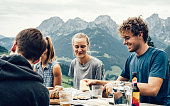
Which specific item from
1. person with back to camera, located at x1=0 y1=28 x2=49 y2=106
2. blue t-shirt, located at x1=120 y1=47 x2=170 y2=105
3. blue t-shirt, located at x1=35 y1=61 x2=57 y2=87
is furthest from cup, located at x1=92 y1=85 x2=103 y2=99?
blue t-shirt, located at x1=35 y1=61 x2=57 y2=87

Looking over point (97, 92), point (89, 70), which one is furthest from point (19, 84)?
point (89, 70)

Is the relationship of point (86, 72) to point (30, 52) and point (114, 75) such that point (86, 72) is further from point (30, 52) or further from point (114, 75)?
point (114, 75)

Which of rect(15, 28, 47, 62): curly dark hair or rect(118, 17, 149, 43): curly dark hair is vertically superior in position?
rect(118, 17, 149, 43): curly dark hair

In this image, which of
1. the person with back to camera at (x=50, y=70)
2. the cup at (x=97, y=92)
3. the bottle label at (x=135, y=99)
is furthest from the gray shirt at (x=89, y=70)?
the bottle label at (x=135, y=99)

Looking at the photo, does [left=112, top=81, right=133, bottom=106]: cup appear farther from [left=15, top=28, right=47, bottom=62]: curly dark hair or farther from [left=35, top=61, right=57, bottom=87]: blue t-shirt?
[left=35, top=61, right=57, bottom=87]: blue t-shirt

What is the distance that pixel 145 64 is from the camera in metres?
3.80

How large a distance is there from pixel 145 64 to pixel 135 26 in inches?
29.0

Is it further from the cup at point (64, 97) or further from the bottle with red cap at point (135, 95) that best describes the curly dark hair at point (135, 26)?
the cup at point (64, 97)

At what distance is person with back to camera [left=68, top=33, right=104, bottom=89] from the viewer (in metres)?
5.25

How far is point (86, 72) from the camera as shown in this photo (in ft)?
17.7

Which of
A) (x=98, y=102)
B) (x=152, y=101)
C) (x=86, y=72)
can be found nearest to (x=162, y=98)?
Answer: (x=152, y=101)

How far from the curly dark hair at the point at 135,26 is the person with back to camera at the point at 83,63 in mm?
1317

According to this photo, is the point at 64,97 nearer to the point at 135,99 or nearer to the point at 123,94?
the point at 123,94

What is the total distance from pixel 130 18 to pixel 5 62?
3175mm
